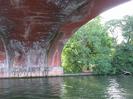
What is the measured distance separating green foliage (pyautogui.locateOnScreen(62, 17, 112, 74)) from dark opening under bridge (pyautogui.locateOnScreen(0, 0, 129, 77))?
33.6 ft

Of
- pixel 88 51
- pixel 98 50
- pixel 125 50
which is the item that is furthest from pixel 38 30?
pixel 125 50

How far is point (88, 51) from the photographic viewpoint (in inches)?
1443

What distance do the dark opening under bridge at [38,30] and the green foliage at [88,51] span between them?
1023 centimetres

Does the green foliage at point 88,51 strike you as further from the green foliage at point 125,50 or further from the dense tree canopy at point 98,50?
the green foliage at point 125,50

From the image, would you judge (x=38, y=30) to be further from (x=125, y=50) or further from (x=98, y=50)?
(x=125, y=50)

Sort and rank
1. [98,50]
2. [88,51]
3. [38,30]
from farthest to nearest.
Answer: [98,50]
[88,51]
[38,30]

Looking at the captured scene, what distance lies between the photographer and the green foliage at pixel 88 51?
36625mm

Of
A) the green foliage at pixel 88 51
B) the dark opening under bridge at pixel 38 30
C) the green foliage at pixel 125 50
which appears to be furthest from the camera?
the green foliage at pixel 125 50

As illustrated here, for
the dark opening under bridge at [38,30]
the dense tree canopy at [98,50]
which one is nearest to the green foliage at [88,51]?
the dense tree canopy at [98,50]

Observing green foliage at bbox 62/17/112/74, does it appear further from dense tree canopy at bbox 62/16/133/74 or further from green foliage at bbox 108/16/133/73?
green foliage at bbox 108/16/133/73

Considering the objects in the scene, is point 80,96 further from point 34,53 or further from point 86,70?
point 86,70

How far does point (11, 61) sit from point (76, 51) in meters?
12.3

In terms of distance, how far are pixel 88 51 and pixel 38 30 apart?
52.0 feet

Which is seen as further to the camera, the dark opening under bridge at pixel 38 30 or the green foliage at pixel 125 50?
the green foliage at pixel 125 50
